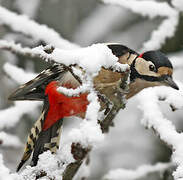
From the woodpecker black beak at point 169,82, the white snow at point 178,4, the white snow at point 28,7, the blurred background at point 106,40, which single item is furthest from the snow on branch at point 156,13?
the white snow at point 28,7

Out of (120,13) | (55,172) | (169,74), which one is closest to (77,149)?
(55,172)

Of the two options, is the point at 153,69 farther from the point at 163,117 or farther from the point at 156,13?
the point at 156,13

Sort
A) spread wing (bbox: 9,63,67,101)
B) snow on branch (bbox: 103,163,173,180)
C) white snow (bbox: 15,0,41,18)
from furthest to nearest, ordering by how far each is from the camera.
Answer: white snow (bbox: 15,0,41,18) → snow on branch (bbox: 103,163,173,180) → spread wing (bbox: 9,63,67,101)

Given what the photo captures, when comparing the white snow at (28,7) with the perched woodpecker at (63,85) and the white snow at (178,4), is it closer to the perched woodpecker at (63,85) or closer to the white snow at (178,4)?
the white snow at (178,4)

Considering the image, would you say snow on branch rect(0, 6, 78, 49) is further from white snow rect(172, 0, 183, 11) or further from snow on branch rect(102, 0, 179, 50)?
white snow rect(172, 0, 183, 11)

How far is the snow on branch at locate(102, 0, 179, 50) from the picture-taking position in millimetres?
3488

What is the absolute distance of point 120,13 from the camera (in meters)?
5.75

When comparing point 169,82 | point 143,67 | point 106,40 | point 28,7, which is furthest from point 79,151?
point 106,40

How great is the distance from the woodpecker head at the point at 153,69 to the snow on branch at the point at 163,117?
0.06 m

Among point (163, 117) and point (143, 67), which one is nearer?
point (163, 117)

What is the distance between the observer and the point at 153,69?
288cm

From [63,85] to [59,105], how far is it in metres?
0.13

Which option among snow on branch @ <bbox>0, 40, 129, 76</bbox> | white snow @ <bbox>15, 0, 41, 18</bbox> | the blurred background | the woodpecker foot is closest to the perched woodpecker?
snow on branch @ <bbox>0, 40, 129, 76</bbox>

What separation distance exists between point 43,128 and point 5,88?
4.06 feet
